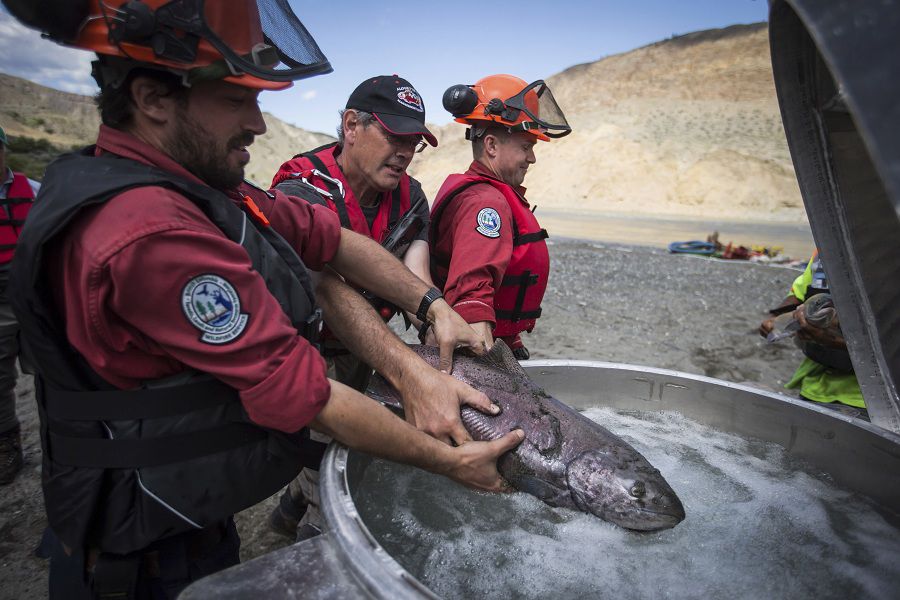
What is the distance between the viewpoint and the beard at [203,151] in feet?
4.63

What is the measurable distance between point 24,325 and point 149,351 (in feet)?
0.95

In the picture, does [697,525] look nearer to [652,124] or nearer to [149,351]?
[149,351]

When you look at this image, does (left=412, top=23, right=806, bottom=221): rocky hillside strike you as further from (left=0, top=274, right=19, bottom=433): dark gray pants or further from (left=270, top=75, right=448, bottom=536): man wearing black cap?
(left=0, top=274, right=19, bottom=433): dark gray pants

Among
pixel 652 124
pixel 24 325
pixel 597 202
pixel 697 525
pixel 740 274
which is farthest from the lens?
pixel 652 124

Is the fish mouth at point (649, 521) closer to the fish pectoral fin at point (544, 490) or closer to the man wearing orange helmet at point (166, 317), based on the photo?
the fish pectoral fin at point (544, 490)

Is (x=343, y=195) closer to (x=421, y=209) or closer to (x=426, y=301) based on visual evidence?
(x=421, y=209)

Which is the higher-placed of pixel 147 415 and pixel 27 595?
pixel 147 415

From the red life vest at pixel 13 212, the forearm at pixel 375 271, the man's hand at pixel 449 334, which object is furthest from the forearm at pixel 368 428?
the red life vest at pixel 13 212

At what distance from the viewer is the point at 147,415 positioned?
1.35 metres

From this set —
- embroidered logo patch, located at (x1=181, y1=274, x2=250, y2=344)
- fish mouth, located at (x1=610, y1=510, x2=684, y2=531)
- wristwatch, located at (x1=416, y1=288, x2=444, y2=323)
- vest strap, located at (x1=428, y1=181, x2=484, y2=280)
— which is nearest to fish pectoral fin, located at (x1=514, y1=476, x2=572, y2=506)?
fish mouth, located at (x1=610, y1=510, x2=684, y2=531)

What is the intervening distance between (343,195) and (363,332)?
1202 mm

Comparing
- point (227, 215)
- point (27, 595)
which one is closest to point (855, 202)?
point (227, 215)

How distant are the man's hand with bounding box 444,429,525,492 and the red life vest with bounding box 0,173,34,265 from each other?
11.6 feet

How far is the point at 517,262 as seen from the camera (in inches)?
117
